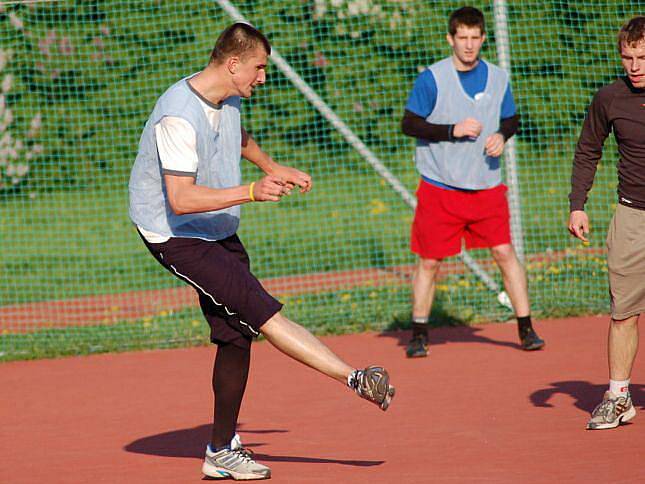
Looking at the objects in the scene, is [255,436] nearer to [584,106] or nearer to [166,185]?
[166,185]

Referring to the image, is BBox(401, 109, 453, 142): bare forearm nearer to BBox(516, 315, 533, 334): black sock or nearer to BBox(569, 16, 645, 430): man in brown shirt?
BBox(516, 315, 533, 334): black sock

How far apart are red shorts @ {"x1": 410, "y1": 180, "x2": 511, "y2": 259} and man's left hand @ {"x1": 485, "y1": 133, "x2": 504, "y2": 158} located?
1.02 ft

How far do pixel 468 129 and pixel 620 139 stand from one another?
2.27 meters

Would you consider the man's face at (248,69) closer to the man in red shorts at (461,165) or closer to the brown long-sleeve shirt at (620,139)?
the brown long-sleeve shirt at (620,139)

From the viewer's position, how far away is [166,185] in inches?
212

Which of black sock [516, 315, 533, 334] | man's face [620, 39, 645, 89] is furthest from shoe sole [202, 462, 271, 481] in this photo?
black sock [516, 315, 533, 334]

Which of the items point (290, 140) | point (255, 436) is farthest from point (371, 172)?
point (255, 436)

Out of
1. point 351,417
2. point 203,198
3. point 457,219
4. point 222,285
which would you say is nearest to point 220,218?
point 222,285

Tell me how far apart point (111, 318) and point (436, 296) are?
117 inches

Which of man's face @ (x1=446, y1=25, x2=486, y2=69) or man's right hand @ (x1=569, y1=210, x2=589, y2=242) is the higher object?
man's face @ (x1=446, y1=25, x2=486, y2=69)

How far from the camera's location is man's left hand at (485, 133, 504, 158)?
8477 millimetres

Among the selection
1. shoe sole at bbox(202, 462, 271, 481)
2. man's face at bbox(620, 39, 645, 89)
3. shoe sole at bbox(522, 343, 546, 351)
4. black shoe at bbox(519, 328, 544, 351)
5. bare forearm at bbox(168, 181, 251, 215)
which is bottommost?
shoe sole at bbox(522, 343, 546, 351)

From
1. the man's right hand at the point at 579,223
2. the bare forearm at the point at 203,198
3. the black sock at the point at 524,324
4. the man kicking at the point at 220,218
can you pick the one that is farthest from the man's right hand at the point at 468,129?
the bare forearm at the point at 203,198

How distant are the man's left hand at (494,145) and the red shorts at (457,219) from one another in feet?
1.02
